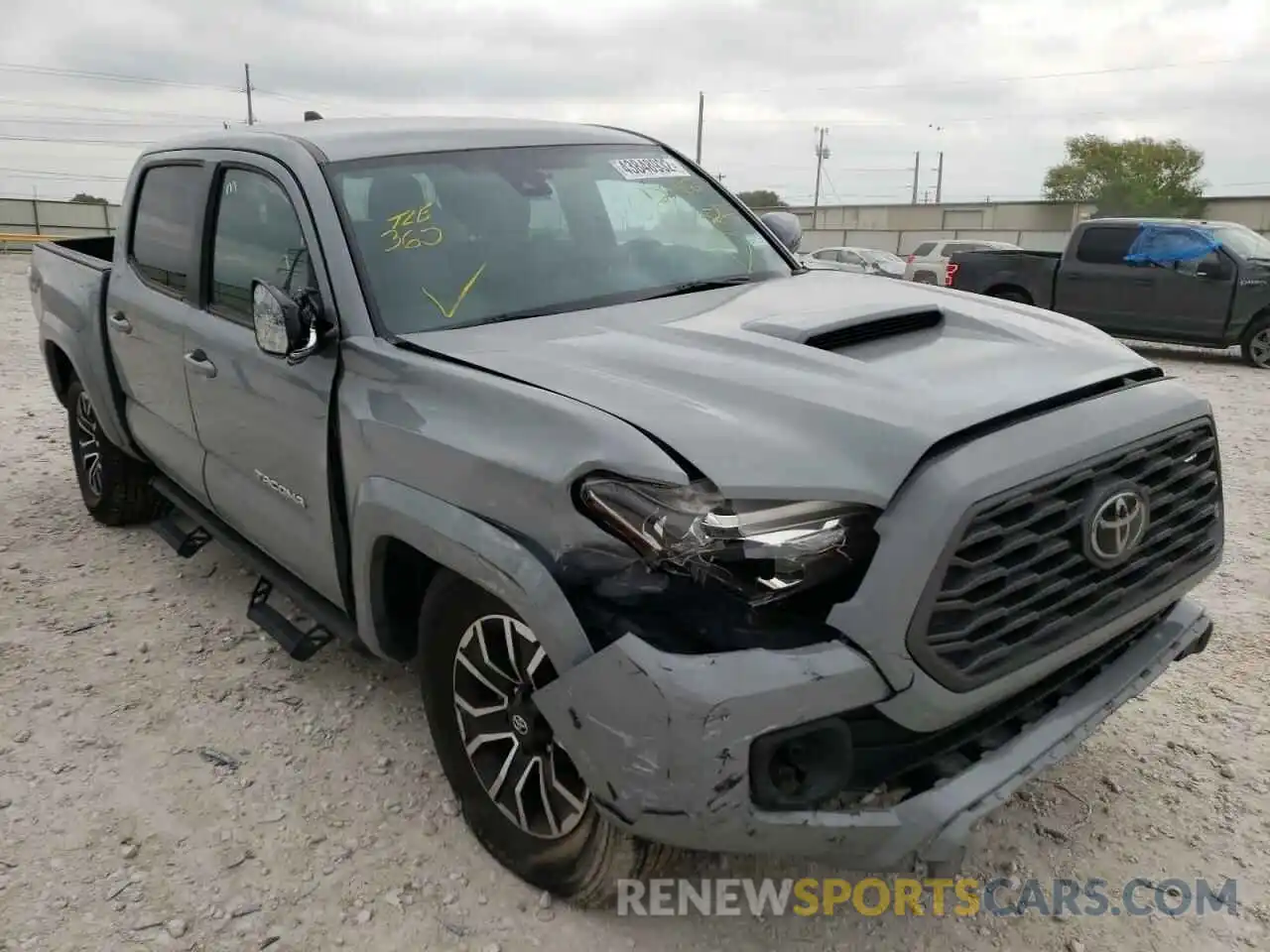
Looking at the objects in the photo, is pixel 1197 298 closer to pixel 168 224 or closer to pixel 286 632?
pixel 168 224

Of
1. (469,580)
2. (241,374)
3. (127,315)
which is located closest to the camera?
(469,580)

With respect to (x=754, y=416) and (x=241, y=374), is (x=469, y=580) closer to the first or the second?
(x=754, y=416)

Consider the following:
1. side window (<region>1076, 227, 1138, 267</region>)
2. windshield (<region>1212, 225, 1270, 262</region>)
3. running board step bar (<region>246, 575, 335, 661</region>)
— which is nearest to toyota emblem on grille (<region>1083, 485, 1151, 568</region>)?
running board step bar (<region>246, 575, 335, 661</region>)

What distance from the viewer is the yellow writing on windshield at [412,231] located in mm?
2980

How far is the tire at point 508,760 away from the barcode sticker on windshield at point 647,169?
5.93 ft

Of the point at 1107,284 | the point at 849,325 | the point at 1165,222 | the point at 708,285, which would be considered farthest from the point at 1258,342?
the point at 849,325

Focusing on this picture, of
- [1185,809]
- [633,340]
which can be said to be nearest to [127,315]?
[633,340]

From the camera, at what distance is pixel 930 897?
257 cm

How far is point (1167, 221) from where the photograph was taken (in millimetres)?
12422

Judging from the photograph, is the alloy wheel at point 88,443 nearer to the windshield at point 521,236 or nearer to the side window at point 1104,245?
the windshield at point 521,236

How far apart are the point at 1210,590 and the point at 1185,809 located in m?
1.82

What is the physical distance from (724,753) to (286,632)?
2130 mm

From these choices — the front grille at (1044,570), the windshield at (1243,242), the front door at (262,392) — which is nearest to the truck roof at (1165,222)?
the windshield at (1243,242)

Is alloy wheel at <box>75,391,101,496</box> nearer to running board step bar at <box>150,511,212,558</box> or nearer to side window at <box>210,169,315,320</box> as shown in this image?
running board step bar at <box>150,511,212,558</box>
